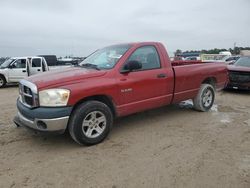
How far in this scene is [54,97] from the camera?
4.13 m

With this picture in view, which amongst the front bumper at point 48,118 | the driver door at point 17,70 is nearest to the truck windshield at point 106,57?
the front bumper at point 48,118

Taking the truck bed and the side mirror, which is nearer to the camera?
the side mirror

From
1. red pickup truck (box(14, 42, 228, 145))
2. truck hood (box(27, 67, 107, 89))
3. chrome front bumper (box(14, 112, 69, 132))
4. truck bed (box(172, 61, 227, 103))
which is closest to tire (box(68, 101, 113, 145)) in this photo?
red pickup truck (box(14, 42, 228, 145))

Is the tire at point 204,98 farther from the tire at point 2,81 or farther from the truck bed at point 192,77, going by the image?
the tire at point 2,81

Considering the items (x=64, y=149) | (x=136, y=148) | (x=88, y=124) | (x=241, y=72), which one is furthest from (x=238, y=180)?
(x=241, y=72)

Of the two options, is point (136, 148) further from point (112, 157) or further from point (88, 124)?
point (88, 124)

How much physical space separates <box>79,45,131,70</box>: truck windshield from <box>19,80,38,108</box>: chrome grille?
53.4 inches

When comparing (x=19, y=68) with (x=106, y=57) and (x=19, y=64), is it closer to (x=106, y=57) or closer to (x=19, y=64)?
(x=19, y=64)

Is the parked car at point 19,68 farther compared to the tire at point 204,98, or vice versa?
the parked car at point 19,68

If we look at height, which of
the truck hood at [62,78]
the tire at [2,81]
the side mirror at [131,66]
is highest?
the side mirror at [131,66]

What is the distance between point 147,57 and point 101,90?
1.53m

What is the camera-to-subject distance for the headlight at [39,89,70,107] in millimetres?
4129

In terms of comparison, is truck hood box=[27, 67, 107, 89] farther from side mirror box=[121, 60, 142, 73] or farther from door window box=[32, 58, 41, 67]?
door window box=[32, 58, 41, 67]

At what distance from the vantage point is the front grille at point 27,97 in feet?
14.0
